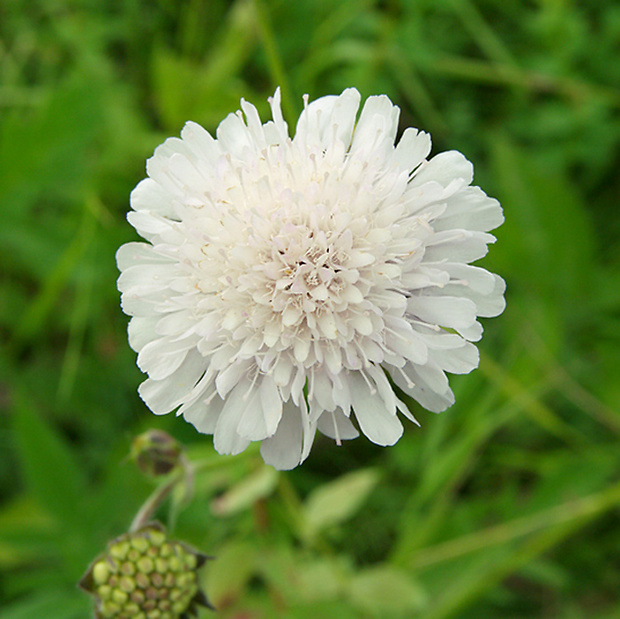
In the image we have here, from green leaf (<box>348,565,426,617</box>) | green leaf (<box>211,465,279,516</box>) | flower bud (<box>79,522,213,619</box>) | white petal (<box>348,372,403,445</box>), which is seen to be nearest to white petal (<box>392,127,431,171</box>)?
white petal (<box>348,372,403,445</box>)

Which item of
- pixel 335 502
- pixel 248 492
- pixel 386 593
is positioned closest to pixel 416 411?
pixel 335 502

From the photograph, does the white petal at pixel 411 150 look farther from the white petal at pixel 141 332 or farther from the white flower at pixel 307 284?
the white petal at pixel 141 332

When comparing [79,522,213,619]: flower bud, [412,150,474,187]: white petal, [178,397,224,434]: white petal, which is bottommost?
[79,522,213,619]: flower bud

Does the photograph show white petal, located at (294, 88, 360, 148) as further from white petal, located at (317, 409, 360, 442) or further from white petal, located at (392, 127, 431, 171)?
white petal, located at (317, 409, 360, 442)

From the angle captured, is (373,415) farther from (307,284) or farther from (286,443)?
(307,284)

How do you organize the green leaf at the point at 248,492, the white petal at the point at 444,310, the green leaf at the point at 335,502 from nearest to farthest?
the white petal at the point at 444,310
the green leaf at the point at 248,492
the green leaf at the point at 335,502

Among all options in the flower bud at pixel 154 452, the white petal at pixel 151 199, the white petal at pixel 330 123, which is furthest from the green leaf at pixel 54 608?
the white petal at pixel 330 123

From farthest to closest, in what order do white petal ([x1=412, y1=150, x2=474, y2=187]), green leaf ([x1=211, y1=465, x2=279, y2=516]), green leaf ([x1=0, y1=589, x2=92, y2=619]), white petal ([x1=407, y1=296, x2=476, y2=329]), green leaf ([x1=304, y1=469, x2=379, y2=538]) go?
green leaf ([x1=304, y1=469, x2=379, y2=538]), green leaf ([x1=211, y1=465, x2=279, y2=516]), green leaf ([x1=0, y1=589, x2=92, y2=619]), white petal ([x1=412, y1=150, x2=474, y2=187]), white petal ([x1=407, y1=296, x2=476, y2=329])

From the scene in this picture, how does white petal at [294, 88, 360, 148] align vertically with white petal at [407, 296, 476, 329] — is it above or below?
above
